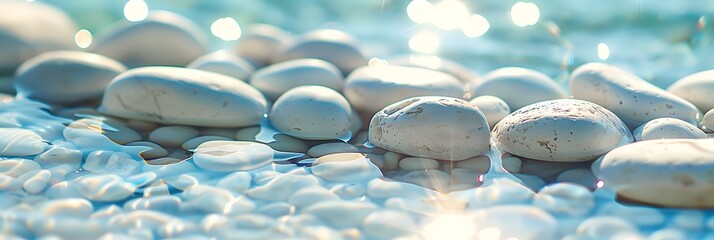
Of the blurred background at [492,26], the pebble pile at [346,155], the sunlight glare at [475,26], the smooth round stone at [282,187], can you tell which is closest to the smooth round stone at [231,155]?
the pebble pile at [346,155]

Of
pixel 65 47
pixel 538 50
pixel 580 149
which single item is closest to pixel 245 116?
pixel 580 149

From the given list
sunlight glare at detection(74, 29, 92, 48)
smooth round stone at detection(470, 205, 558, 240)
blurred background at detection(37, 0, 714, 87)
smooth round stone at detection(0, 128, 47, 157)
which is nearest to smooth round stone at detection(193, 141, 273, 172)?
smooth round stone at detection(0, 128, 47, 157)

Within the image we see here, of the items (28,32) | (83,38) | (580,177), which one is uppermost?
(28,32)

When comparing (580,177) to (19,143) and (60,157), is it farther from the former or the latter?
(19,143)

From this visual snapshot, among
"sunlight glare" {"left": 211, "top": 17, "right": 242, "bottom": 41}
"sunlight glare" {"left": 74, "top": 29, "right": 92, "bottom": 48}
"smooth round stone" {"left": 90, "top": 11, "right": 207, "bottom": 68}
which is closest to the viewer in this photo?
"smooth round stone" {"left": 90, "top": 11, "right": 207, "bottom": 68}

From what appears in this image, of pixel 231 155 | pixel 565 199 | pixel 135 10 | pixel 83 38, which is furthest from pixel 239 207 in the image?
pixel 135 10

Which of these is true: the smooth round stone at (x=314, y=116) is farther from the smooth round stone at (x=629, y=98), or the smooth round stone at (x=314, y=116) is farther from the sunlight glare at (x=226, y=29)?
the sunlight glare at (x=226, y=29)

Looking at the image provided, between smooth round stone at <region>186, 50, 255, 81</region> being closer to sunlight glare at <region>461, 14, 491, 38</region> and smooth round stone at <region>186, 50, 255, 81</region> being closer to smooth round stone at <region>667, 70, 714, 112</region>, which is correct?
smooth round stone at <region>667, 70, 714, 112</region>

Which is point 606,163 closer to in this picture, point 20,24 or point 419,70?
point 419,70
